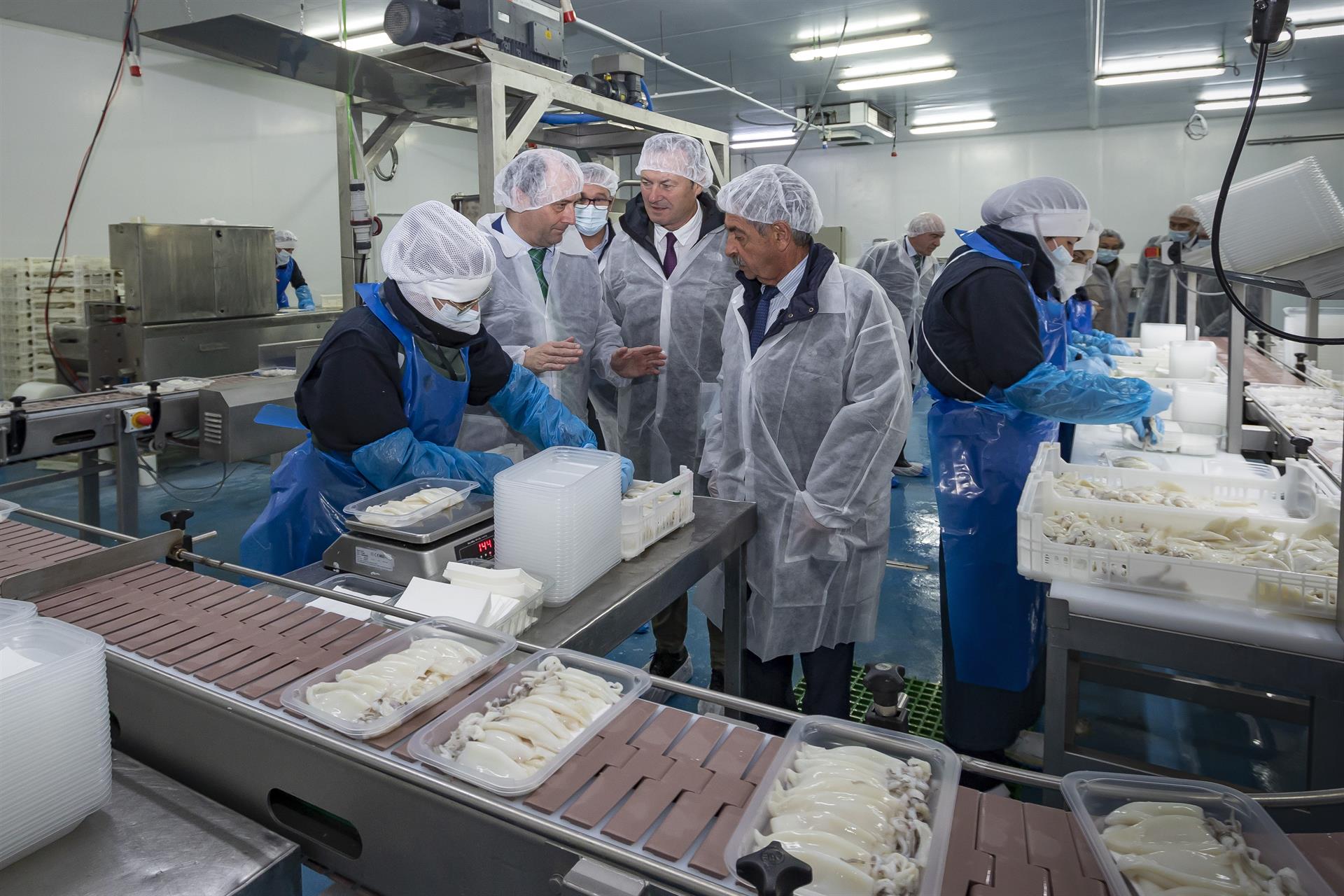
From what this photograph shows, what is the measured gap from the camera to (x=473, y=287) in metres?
2.01

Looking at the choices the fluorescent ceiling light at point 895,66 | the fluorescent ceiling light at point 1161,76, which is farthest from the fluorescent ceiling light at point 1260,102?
the fluorescent ceiling light at point 895,66

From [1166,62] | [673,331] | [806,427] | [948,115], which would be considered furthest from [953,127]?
[806,427]

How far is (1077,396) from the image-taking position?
2311 mm

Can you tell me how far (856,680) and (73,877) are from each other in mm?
2667

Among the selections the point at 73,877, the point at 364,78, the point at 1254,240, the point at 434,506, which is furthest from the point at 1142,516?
the point at 364,78

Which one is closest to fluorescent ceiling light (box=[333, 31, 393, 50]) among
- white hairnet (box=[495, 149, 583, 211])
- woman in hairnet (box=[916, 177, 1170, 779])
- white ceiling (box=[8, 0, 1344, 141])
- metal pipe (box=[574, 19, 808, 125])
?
white ceiling (box=[8, 0, 1344, 141])

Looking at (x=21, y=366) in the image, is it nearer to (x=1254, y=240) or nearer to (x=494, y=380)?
(x=494, y=380)

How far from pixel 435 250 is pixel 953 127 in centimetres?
1133

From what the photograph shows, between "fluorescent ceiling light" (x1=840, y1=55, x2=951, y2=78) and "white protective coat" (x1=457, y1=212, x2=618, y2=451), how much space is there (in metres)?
5.91

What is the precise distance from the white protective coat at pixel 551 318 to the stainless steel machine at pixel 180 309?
3.58m

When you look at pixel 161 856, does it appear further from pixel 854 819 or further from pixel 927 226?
pixel 927 226

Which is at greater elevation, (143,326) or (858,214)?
(858,214)

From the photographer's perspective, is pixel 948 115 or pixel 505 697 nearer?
pixel 505 697

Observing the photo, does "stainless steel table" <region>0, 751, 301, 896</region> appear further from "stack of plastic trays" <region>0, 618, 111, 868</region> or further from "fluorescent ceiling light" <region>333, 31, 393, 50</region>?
"fluorescent ceiling light" <region>333, 31, 393, 50</region>
